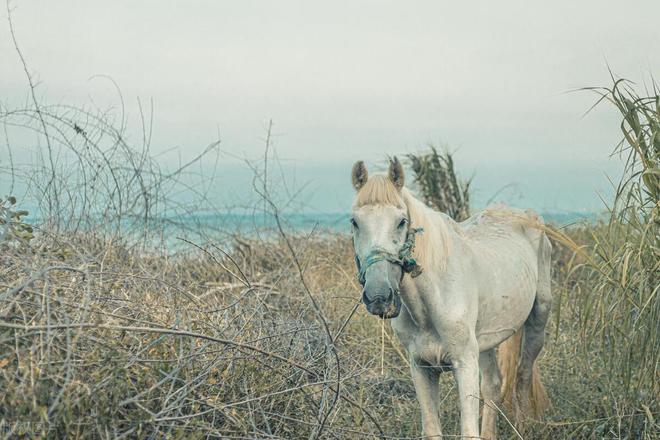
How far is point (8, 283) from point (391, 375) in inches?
166

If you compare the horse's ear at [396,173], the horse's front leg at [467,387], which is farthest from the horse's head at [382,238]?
the horse's front leg at [467,387]

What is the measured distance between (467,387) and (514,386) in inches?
56.3

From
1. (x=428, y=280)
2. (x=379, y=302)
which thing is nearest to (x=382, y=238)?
(x=379, y=302)

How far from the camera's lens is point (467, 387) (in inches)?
184

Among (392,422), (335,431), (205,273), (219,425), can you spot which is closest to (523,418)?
(392,422)

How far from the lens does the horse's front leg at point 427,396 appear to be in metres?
4.82

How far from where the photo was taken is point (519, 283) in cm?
559

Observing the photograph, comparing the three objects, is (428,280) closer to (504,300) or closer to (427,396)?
(427,396)

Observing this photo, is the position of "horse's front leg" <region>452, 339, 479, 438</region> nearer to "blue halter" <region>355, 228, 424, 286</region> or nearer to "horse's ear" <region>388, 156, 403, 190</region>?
"blue halter" <region>355, 228, 424, 286</region>

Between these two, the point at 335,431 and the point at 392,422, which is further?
the point at 392,422

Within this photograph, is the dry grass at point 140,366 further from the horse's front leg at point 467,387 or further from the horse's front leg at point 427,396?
the horse's front leg at point 467,387

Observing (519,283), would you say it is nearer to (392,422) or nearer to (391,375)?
(392,422)

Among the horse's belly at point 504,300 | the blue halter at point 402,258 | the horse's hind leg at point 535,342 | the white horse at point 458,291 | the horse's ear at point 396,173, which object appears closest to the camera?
the blue halter at point 402,258

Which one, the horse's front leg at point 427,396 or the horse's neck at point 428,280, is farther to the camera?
the horse's front leg at point 427,396
